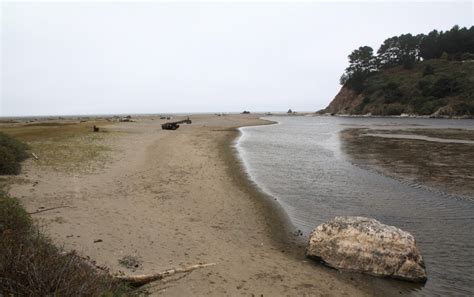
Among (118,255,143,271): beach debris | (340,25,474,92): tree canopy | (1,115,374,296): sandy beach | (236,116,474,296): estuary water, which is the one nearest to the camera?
(1,115,374,296): sandy beach

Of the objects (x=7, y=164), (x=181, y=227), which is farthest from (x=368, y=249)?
(x=7, y=164)

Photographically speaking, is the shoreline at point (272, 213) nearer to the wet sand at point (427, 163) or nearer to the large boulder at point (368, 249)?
the large boulder at point (368, 249)

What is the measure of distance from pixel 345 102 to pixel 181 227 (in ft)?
415

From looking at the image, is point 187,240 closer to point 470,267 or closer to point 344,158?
point 470,267

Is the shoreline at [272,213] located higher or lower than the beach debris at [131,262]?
lower

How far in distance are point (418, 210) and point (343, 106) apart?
A: 121360mm

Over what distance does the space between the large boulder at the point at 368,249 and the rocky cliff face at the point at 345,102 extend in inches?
4511

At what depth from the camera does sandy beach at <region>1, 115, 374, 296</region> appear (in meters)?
6.39

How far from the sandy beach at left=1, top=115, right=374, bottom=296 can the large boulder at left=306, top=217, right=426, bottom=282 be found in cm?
32

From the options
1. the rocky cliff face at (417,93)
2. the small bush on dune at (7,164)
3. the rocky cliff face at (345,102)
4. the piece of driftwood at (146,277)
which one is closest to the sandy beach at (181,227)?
the piece of driftwood at (146,277)

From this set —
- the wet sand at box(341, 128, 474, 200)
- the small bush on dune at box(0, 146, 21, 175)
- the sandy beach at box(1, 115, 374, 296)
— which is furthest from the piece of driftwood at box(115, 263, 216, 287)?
the wet sand at box(341, 128, 474, 200)

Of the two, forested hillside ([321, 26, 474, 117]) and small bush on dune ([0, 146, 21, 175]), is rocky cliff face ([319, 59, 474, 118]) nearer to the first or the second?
forested hillside ([321, 26, 474, 117])

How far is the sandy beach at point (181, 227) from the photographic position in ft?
21.0

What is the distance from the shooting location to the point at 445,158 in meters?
21.6
